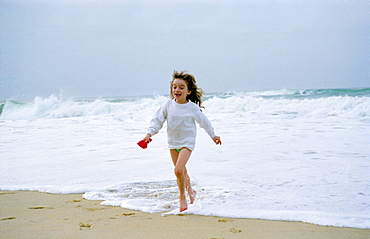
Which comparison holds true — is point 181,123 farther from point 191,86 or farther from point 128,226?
point 128,226

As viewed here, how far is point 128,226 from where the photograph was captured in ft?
10.1

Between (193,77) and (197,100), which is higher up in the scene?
(193,77)

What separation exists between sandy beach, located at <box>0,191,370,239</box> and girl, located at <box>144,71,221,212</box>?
0.53 m

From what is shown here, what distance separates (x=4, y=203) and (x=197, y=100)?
2.40m

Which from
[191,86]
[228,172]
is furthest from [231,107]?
[191,86]

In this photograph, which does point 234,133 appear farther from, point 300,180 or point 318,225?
point 318,225

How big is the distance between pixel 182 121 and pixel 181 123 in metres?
0.02

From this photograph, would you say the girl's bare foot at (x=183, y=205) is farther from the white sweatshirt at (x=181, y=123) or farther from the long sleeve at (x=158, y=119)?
the long sleeve at (x=158, y=119)

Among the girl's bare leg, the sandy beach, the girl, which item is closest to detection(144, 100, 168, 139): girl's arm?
the girl

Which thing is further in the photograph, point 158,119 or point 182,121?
point 158,119

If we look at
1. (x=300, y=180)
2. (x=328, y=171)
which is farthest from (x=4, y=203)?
(x=328, y=171)

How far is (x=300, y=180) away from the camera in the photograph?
461 centimetres

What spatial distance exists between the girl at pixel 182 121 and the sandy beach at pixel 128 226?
1.73 ft

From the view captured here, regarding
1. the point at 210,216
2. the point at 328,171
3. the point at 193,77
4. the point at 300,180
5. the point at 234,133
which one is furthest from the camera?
the point at 234,133
